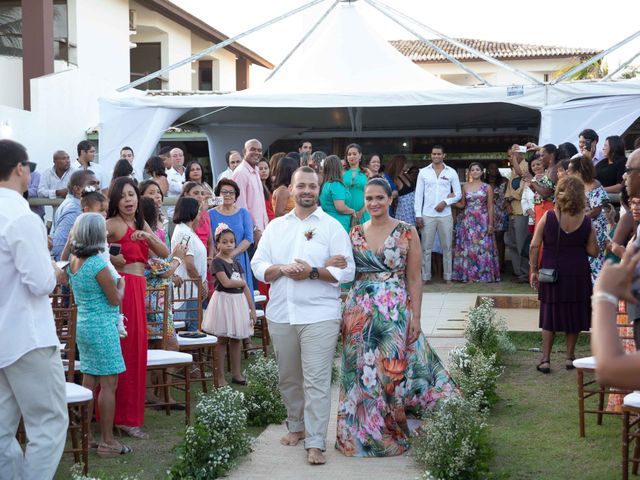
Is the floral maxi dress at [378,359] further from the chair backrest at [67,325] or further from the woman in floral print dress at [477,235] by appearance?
the woman in floral print dress at [477,235]

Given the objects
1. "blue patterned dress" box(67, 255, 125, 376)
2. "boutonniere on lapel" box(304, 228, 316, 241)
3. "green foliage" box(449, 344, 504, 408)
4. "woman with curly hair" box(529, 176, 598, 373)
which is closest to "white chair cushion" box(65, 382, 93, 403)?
"blue patterned dress" box(67, 255, 125, 376)

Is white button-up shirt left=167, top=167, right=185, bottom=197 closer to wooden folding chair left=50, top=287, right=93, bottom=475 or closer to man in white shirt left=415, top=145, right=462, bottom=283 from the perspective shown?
man in white shirt left=415, top=145, right=462, bottom=283

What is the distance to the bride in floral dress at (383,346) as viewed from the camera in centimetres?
646

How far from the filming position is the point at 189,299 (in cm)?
852

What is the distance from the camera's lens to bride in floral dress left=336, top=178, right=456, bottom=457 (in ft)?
21.2

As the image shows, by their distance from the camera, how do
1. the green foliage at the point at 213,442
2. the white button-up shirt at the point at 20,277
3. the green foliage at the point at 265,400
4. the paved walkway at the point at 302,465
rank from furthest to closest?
the green foliage at the point at 265,400
the paved walkway at the point at 302,465
the green foliage at the point at 213,442
the white button-up shirt at the point at 20,277

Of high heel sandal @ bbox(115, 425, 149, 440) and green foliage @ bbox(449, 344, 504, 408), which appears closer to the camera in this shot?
high heel sandal @ bbox(115, 425, 149, 440)

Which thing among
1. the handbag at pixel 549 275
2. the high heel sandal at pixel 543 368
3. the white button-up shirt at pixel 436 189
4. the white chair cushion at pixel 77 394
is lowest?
the high heel sandal at pixel 543 368

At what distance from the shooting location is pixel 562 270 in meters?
8.59

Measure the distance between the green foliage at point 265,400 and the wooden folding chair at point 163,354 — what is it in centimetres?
47

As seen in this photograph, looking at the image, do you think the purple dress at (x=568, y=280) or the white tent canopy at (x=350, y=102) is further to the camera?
the white tent canopy at (x=350, y=102)

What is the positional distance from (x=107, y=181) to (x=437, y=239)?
552cm

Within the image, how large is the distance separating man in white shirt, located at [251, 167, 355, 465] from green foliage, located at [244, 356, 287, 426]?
2.16 ft

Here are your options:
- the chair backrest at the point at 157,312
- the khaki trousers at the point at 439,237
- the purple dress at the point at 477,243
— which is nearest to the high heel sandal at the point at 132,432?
the chair backrest at the point at 157,312
